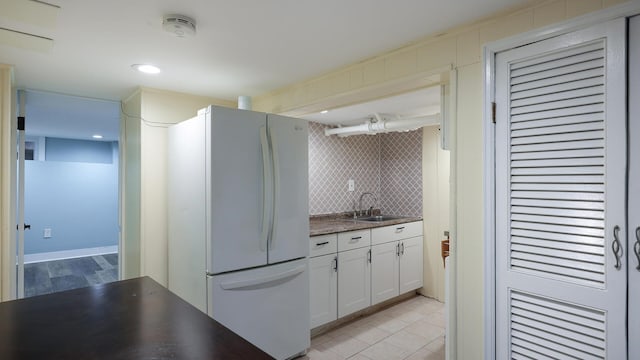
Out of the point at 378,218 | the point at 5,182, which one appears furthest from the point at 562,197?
the point at 5,182

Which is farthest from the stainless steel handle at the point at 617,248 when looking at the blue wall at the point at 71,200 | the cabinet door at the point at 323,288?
the blue wall at the point at 71,200

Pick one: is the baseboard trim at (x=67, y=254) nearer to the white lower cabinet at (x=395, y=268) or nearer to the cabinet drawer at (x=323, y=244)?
the cabinet drawer at (x=323, y=244)

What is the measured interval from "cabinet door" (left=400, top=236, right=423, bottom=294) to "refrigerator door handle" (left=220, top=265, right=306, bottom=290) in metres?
1.68

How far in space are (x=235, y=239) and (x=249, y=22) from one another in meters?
1.26

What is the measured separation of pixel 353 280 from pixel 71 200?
5647 mm

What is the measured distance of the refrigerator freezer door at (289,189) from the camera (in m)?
2.31

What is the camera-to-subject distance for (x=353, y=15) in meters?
1.60

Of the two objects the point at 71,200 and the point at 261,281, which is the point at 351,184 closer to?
the point at 261,281

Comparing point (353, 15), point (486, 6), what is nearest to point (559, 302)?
point (486, 6)

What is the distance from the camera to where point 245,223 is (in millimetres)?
2199

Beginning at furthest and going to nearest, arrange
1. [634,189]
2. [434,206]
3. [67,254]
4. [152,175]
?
1. [67,254]
2. [434,206]
3. [152,175]
4. [634,189]

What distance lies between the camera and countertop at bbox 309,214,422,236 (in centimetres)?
310

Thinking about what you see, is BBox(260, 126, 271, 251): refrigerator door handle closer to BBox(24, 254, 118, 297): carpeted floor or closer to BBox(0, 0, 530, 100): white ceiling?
BBox(0, 0, 530, 100): white ceiling

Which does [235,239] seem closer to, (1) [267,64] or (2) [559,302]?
(1) [267,64]
